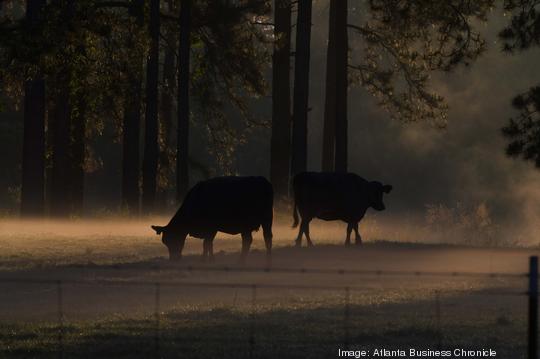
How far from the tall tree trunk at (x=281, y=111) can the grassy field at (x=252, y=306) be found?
14143 millimetres

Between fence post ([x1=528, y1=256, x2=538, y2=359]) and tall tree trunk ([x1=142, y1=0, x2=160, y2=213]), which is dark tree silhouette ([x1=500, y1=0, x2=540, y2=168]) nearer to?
tall tree trunk ([x1=142, y1=0, x2=160, y2=213])

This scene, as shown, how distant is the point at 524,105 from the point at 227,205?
23.7 feet

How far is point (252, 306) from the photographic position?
1833 cm

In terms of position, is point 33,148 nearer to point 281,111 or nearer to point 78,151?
point 78,151

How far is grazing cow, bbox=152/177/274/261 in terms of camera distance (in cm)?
2627

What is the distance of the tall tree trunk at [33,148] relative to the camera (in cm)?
3956

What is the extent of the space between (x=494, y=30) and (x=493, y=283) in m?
95.2

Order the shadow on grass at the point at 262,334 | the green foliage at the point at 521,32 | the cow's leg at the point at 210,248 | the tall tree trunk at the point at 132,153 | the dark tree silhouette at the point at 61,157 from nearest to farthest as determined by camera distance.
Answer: the shadow on grass at the point at 262,334
the cow's leg at the point at 210,248
the green foliage at the point at 521,32
the dark tree silhouette at the point at 61,157
the tall tree trunk at the point at 132,153

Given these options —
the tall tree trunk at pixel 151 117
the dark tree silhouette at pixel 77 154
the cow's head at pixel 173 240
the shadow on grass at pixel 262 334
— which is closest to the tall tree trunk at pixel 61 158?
the dark tree silhouette at pixel 77 154

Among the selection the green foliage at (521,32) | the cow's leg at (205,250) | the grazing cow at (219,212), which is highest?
the green foliage at (521,32)

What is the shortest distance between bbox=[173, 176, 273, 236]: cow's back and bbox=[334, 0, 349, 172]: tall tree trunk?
1569 cm

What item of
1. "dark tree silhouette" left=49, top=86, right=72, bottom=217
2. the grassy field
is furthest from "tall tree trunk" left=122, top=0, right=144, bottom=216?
the grassy field

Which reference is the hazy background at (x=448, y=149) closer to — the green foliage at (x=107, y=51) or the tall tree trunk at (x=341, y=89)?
the green foliage at (x=107, y=51)

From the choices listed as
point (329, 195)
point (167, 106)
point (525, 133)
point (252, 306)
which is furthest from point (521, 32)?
point (167, 106)
